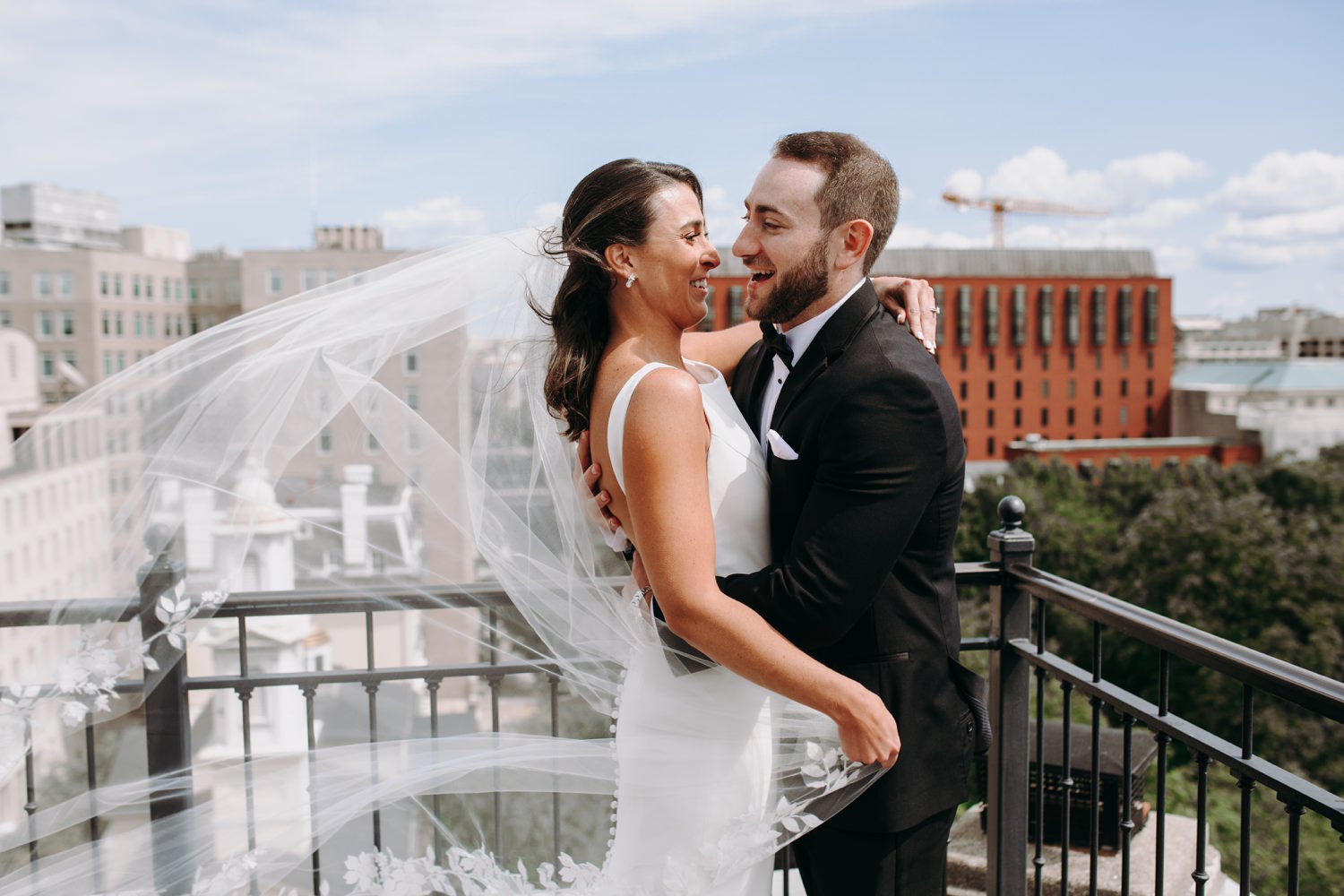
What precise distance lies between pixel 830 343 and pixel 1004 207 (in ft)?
422

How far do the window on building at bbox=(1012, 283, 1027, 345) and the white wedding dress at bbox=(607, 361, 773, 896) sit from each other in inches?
2889

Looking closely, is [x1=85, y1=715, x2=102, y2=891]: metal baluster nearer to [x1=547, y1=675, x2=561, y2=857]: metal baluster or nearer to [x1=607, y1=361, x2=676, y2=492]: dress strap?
[x1=547, y1=675, x2=561, y2=857]: metal baluster

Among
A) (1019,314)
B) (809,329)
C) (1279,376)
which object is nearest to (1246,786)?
(809,329)

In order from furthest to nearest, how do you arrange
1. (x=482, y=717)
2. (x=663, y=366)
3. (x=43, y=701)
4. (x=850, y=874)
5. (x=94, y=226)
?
(x=94, y=226) < (x=482, y=717) < (x=43, y=701) < (x=850, y=874) < (x=663, y=366)

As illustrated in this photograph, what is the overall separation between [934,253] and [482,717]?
2796 inches

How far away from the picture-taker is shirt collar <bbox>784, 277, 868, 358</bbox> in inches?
80.7

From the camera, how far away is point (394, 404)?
2.25 m

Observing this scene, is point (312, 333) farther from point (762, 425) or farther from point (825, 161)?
point (825, 161)

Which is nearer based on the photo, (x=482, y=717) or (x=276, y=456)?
(x=276, y=456)

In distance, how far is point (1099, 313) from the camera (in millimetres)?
73312

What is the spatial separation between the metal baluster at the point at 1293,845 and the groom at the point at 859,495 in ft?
1.82

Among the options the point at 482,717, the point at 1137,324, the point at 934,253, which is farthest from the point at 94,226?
the point at 482,717

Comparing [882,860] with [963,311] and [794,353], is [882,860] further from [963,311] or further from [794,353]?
[963,311]

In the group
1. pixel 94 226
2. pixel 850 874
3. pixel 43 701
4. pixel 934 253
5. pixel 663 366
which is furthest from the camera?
pixel 94 226
